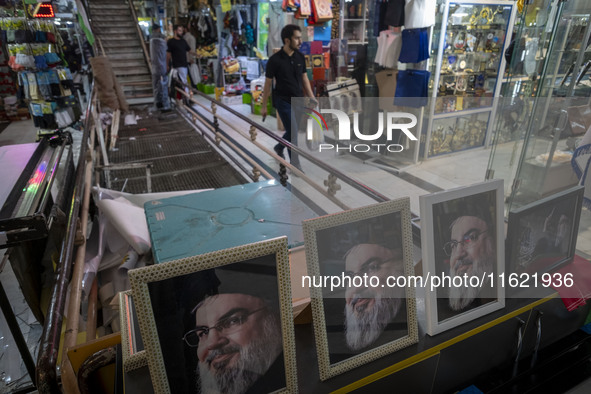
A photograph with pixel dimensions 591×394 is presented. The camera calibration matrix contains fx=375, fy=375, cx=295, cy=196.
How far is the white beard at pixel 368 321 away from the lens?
0.94 m

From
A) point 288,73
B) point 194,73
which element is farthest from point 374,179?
point 194,73

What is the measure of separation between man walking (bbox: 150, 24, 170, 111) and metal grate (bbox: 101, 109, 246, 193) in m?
1.08

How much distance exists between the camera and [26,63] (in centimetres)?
440

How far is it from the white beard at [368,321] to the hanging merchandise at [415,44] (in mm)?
4056

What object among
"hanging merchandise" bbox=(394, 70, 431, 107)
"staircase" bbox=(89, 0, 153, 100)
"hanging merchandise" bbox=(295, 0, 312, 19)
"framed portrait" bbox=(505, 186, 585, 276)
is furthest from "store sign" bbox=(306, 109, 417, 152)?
"staircase" bbox=(89, 0, 153, 100)

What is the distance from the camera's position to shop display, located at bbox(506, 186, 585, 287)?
119cm

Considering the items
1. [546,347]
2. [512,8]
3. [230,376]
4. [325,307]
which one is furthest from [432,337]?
[512,8]

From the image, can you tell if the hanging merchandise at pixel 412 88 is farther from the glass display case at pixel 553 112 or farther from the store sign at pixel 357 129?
the glass display case at pixel 553 112

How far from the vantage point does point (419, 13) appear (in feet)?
13.8

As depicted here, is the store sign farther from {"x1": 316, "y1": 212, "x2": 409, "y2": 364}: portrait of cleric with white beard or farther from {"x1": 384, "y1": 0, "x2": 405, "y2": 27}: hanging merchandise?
{"x1": 316, "y1": 212, "x2": 409, "y2": 364}: portrait of cleric with white beard

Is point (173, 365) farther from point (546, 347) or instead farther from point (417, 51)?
point (417, 51)

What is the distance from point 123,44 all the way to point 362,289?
9.81 metres

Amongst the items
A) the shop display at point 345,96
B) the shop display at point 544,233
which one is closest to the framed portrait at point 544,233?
the shop display at point 544,233

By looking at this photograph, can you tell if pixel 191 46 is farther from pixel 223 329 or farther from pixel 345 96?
pixel 223 329
